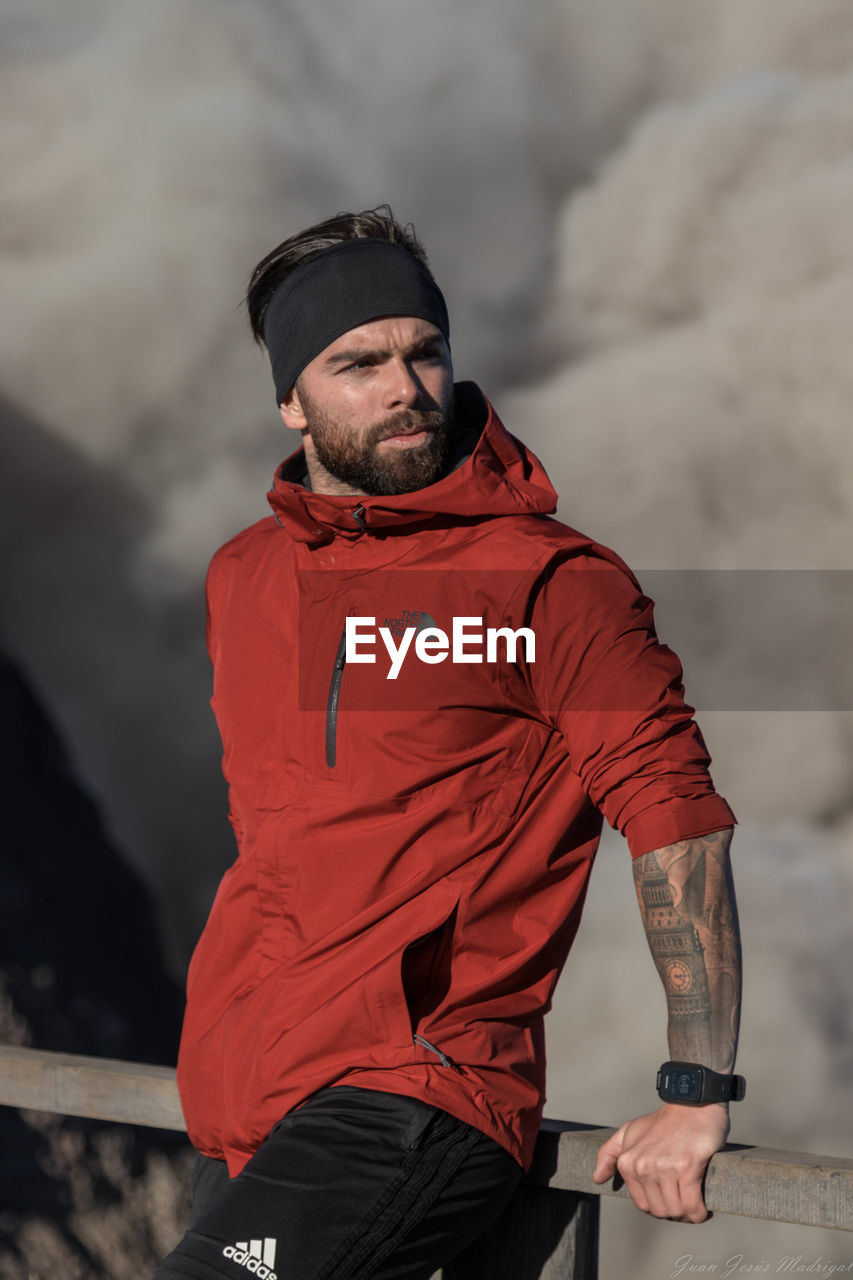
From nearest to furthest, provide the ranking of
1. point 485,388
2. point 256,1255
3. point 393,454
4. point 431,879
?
point 256,1255 → point 431,879 → point 393,454 → point 485,388

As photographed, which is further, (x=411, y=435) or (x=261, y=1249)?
(x=411, y=435)

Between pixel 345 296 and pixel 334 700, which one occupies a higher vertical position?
pixel 345 296

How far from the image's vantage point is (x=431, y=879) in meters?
0.97

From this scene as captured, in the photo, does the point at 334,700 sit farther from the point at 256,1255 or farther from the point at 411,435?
the point at 256,1255

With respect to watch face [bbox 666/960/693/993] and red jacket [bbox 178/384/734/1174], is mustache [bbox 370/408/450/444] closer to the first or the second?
red jacket [bbox 178/384/734/1174]

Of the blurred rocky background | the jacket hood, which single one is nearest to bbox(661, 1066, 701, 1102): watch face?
the jacket hood

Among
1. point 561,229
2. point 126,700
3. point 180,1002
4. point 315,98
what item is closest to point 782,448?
point 561,229

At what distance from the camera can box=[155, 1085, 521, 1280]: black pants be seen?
2.87ft

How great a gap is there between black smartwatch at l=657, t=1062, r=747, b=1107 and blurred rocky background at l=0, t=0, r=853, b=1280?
79.0 inches

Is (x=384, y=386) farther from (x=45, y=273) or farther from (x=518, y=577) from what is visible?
(x=45, y=273)

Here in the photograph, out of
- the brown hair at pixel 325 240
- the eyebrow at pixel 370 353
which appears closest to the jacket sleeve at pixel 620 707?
the eyebrow at pixel 370 353

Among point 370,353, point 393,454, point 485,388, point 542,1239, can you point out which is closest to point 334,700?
point 393,454

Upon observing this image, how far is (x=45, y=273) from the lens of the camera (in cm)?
321

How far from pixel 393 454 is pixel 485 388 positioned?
2.57 m
